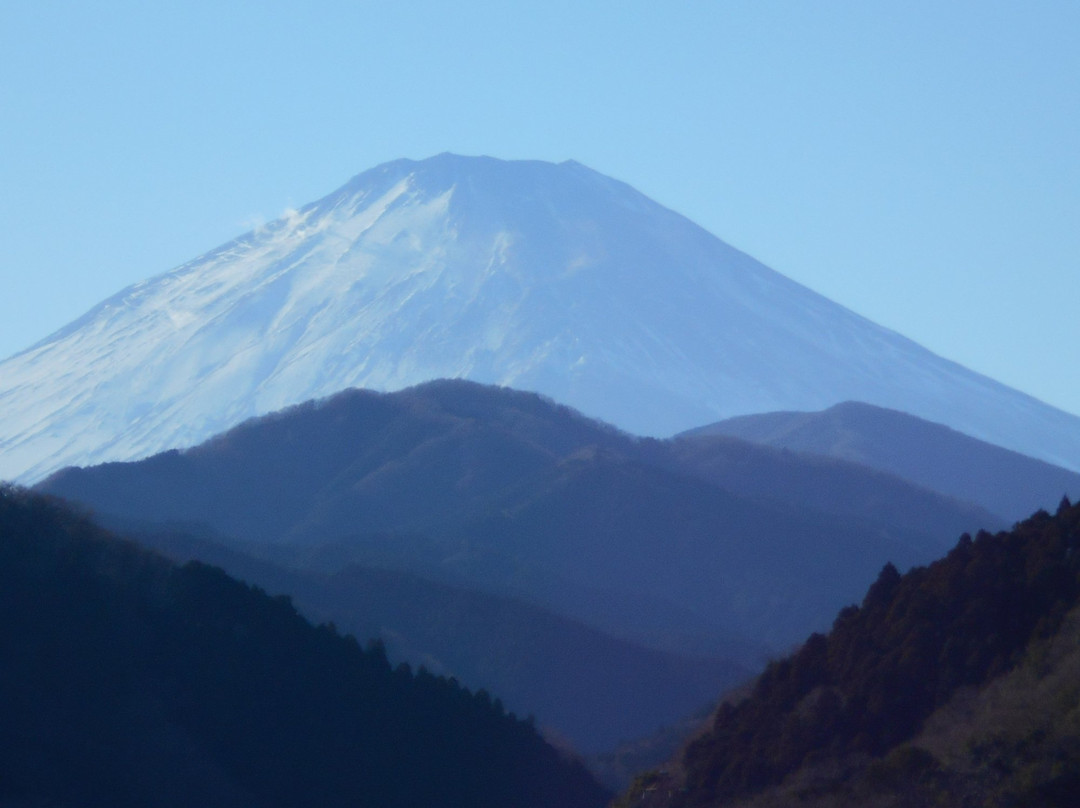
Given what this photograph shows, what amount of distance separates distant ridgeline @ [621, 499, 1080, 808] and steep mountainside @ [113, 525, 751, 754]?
13701mm

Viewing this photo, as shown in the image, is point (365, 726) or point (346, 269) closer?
point (365, 726)

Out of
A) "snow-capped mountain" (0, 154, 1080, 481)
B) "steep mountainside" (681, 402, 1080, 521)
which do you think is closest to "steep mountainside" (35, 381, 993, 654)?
"steep mountainside" (681, 402, 1080, 521)

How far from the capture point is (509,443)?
1967 inches

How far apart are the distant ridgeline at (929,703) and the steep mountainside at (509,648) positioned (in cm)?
1370

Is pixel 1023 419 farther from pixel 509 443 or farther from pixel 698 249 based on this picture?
pixel 509 443

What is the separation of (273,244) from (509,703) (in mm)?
69992

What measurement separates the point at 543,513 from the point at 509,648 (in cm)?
1325

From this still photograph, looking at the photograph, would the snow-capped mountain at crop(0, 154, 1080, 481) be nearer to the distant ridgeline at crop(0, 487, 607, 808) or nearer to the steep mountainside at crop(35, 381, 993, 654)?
the steep mountainside at crop(35, 381, 993, 654)

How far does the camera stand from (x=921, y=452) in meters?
63.7

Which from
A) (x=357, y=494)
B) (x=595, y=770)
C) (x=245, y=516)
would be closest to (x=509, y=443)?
(x=357, y=494)

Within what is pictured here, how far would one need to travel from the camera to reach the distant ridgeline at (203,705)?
14.6m

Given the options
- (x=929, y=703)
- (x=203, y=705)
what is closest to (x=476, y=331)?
(x=203, y=705)

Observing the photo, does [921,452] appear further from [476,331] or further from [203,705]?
[203,705]

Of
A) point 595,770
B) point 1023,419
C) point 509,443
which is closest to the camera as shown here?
point 595,770
